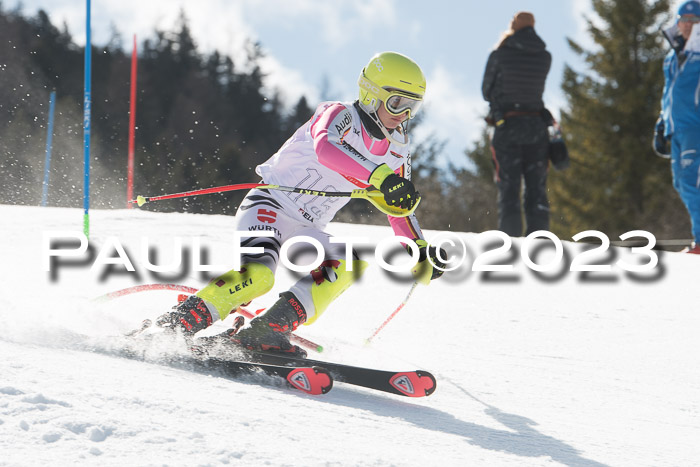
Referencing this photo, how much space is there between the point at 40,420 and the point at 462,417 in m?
1.55

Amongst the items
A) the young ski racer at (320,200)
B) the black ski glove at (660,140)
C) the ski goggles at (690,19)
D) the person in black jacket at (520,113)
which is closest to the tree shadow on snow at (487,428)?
the young ski racer at (320,200)

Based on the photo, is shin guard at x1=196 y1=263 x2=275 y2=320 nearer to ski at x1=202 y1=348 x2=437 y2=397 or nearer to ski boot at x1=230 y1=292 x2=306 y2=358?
ski boot at x1=230 y1=292 x2=306 y2=358

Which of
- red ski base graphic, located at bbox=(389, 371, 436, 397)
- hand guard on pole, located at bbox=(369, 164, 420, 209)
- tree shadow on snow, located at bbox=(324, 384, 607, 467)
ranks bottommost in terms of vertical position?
tree shadow on snow, located at bbox=(324, 384, 607, 467)

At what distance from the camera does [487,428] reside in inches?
109

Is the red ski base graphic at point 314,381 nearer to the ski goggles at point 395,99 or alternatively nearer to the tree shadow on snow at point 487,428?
the tree shadow on snow at point 487,428

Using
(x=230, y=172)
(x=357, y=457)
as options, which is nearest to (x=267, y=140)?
(x=230, y=172)

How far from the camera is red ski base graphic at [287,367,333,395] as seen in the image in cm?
289

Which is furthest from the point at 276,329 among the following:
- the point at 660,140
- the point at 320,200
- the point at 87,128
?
the point at 660,140

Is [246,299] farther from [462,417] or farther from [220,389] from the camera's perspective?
[462,417]

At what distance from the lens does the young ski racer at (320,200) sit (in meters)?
3.24

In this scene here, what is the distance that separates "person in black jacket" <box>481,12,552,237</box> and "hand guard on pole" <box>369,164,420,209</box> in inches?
141

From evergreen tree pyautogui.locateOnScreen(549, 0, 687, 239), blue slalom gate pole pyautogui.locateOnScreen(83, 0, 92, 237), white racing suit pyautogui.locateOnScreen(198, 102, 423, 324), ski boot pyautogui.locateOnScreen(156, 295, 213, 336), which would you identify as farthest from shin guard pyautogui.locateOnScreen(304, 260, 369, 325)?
evergreen tree pyautogui.locateOnScreen(549, 0, 687, 239)

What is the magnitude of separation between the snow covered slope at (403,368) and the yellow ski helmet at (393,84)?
3.84ft

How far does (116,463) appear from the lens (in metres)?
1.77
